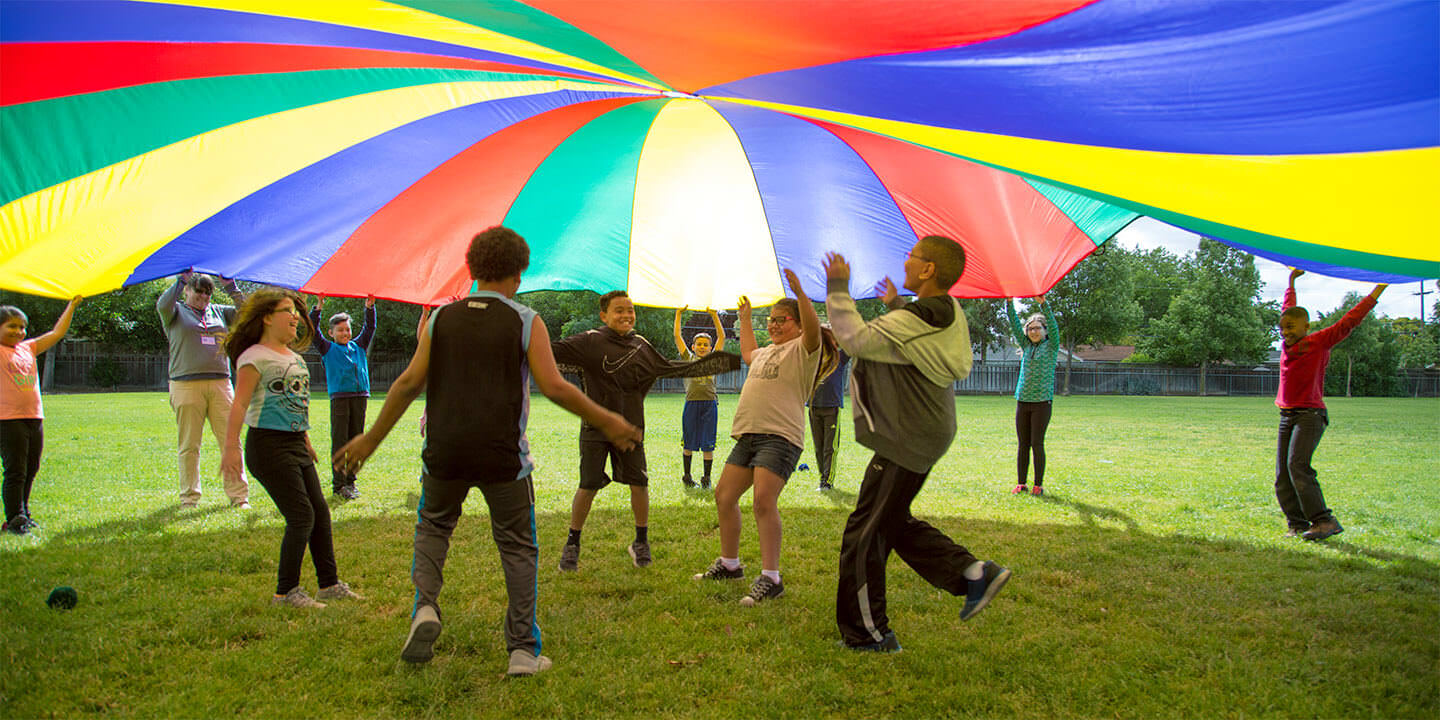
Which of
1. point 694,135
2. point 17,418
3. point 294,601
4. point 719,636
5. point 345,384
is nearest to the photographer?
point 719,636

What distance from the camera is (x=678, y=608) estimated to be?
14.7 ft

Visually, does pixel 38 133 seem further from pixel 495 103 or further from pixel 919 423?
pixel 919 423

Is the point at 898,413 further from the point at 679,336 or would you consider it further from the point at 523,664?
the point at 679,336

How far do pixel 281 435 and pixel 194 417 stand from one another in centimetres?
349

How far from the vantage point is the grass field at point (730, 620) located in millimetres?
3293

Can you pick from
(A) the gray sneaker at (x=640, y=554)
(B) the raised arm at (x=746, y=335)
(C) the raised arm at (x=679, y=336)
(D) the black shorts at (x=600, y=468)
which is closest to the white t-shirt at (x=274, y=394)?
(D) the black shorts at (x=600, y=468)

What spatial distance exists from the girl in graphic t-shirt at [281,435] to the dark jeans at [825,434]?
5.24 metres

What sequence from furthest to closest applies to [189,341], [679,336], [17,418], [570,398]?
[679,336]
[189,341]
[17,418]
[570,398]

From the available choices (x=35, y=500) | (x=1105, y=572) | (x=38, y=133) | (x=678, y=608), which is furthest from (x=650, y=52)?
(x=35, y=500)

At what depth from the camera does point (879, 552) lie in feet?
12.5

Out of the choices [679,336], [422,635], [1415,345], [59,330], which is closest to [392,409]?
[422,635]

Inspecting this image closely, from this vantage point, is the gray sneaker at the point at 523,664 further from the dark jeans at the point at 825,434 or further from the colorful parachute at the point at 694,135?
the dark jeans at the point at 825,434

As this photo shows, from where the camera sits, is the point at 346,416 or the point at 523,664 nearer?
the point at 523,664

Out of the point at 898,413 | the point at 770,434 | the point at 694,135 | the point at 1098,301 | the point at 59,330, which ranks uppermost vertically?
the point at 1098,301
